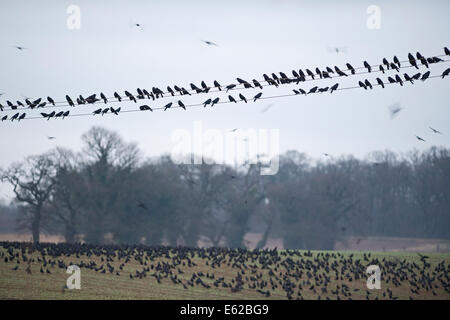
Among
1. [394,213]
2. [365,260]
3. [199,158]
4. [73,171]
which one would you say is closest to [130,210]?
[73,171]

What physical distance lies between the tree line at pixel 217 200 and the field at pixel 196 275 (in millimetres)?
20931

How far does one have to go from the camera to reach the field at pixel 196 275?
31.9 metres

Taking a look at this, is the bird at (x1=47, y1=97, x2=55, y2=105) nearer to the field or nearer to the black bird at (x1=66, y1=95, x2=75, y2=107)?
the black bird at (x1=66, y1=95, x2=75, y2=107)

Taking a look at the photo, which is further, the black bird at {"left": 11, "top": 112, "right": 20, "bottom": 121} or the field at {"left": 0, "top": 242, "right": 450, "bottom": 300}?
the field at {"left": 0, "top": 242, "right": 450, "bottom": 300}

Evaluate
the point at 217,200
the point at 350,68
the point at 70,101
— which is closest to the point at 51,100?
the point at 70,101

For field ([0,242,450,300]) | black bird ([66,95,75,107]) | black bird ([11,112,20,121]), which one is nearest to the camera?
black bird ([66,95,75,107])

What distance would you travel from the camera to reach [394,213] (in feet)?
345

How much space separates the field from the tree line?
68.7 ft

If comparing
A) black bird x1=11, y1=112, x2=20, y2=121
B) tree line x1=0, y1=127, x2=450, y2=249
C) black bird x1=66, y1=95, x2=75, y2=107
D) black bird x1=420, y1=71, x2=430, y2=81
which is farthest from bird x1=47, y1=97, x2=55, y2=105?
tree line x1=0, y1=127, x2=450, y2=249

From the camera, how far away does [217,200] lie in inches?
3526

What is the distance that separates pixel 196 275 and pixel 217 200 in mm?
52171

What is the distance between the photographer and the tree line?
74.3 m
